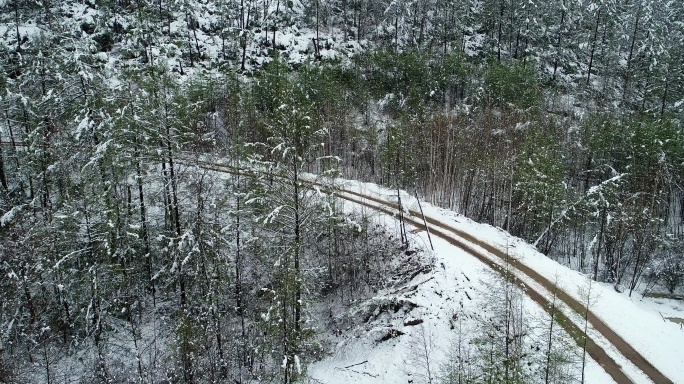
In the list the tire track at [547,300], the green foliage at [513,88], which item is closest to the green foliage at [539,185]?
the tire track at [547,300]

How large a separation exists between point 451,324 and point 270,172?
37.5 ft

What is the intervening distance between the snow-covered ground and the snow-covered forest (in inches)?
50.7

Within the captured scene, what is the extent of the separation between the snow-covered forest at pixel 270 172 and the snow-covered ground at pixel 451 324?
129cm

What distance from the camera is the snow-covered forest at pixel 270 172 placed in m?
23.3

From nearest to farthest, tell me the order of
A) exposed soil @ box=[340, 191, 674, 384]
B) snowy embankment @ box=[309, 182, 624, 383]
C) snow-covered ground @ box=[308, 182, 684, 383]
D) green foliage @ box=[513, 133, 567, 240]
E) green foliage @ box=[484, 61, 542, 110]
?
exposed soil @ box=[340, 191, 674, 384], snow-covered ground @ box=[308, 182, 684, 383], snowy embankment @ box=[309, 182, 624, 383], green foliage @ box=[513, 133, 567, 240], green foliage @ box=[484, 61, 542, 110]

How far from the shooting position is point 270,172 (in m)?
22.9

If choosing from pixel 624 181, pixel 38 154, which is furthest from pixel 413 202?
pixel 38 154

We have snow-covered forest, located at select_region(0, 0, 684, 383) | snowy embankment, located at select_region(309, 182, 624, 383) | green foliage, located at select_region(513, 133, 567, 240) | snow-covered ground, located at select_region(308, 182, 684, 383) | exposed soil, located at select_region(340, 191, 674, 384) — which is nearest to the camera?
exposed soil, located at select_region(340, 191, 674, 384)

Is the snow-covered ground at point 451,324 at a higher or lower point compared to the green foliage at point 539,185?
lower

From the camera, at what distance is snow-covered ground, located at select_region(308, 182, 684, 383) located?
18594mm

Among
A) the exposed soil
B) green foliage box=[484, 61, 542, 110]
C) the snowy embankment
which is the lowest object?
the snowy embankment

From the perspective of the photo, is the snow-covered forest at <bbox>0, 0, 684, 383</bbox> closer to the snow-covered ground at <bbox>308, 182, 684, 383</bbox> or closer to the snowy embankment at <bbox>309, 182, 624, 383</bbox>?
the snowy embankment at <bbox>309, 182, 624, 383</bbox>

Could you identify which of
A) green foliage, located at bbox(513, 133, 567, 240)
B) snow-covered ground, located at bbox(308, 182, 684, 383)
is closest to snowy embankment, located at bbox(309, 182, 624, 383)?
snow-covered ground, located at bbox(308, 182, 684, 383)

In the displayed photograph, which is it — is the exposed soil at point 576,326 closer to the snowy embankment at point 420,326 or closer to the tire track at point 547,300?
the tire track at point 547,300
